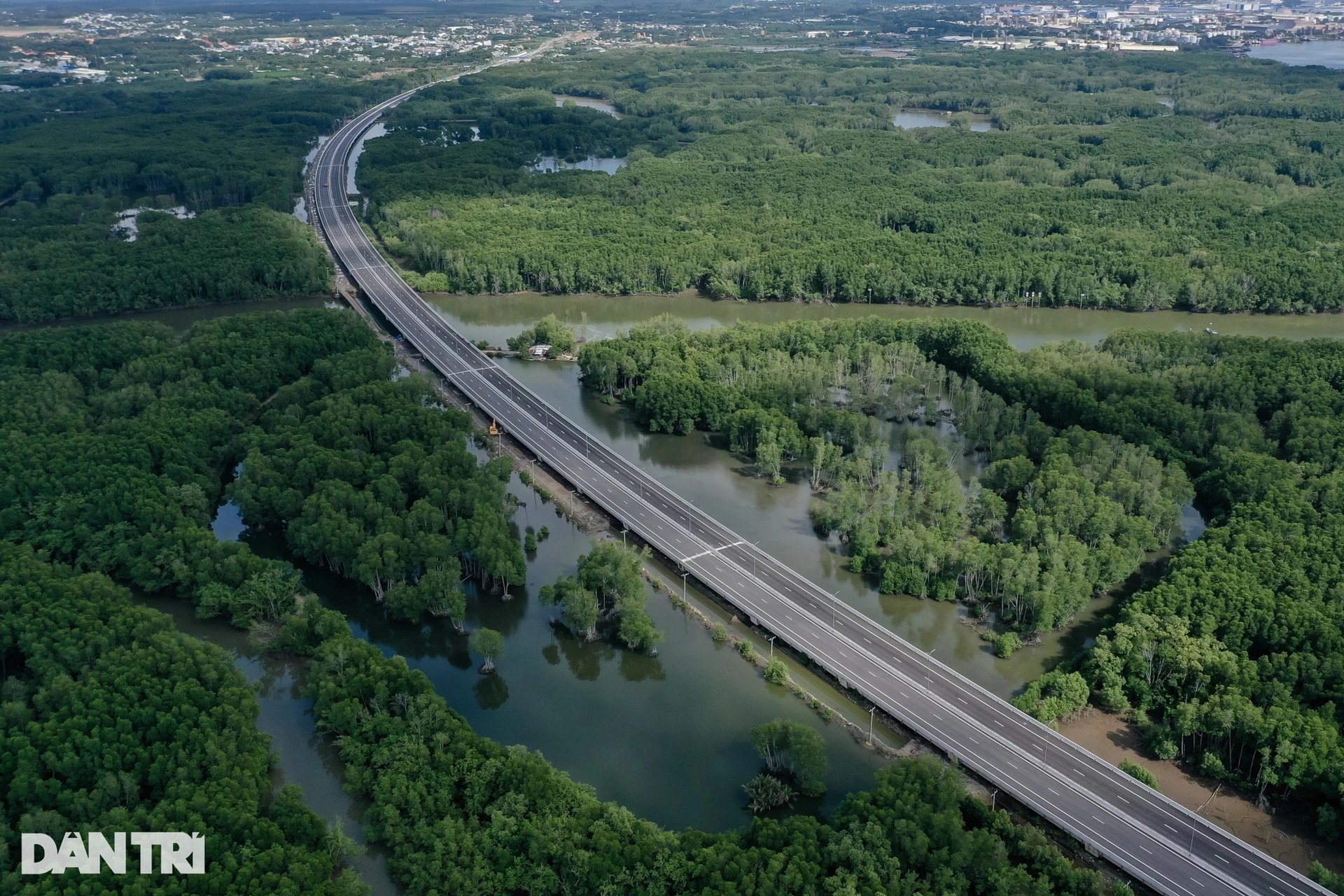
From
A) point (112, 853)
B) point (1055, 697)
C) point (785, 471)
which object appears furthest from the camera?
point (785, 471)

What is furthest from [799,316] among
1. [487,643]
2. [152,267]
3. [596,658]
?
[152,267]

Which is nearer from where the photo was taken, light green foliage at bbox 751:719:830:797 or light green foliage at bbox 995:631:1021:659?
light green foliage at bbox 751:719:830:797

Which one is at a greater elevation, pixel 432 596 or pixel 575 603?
pixel 575 603

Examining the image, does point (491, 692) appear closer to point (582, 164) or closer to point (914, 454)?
point (914, 454)

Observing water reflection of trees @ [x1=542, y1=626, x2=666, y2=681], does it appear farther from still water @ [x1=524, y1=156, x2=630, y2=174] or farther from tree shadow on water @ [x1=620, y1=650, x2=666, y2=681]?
still water @ [x1=524, y1=156, x2=630, y2=174]

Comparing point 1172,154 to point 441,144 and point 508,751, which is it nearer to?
point 441,144

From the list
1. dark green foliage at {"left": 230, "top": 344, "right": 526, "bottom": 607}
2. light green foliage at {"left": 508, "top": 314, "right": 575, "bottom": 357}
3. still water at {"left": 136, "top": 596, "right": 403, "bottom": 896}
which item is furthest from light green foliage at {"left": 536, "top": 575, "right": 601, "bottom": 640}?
light green foliage at {"left": 508, "top": 314, "right": 575, "bottom": 357}
